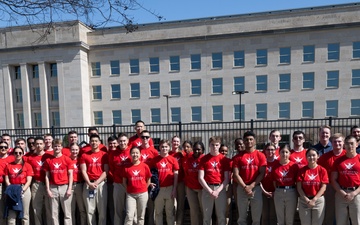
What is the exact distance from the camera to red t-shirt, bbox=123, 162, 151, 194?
5172 mm

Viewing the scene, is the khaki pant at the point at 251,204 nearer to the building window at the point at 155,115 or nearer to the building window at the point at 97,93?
the building window at the point at 155,115

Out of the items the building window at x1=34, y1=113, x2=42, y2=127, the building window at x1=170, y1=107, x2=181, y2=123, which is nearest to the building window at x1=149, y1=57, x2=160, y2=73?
the building window at x1=170, y1=107, x2=181, y2=123

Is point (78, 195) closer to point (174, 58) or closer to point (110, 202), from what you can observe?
point (110, 202)

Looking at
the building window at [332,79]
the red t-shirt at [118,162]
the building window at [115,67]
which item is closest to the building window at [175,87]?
the building window at [115,67]

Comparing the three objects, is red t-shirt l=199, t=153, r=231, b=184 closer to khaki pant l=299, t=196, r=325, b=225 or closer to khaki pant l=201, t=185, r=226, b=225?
khaki pant l=201, t=185, r=226, b=225

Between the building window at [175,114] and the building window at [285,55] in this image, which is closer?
the building window at [285,55]

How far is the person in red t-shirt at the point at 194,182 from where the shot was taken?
5.30 meters

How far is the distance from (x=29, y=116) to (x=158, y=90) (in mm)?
18258

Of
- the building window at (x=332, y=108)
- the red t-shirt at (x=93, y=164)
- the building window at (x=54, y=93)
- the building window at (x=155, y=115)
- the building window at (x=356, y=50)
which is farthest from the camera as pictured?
→ the building window at (x=54, y=93)

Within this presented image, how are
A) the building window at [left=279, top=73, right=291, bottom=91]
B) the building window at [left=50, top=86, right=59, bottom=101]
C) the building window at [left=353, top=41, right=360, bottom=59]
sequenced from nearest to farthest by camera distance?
the building window at [left=353, top=41, right=360, bottom=59], the building window at [left=279, top=73, right=291, bottom=91], the building window at [left=50, top=86, right=59, bottom=101]

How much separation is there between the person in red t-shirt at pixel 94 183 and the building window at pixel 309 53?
98.9 ft

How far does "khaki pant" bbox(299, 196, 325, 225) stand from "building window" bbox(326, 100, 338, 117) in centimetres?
2938

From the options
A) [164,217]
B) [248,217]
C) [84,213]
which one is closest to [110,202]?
→ [84,213]

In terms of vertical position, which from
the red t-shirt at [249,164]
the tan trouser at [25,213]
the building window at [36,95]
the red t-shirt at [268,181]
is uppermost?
the building window at [36,95]
